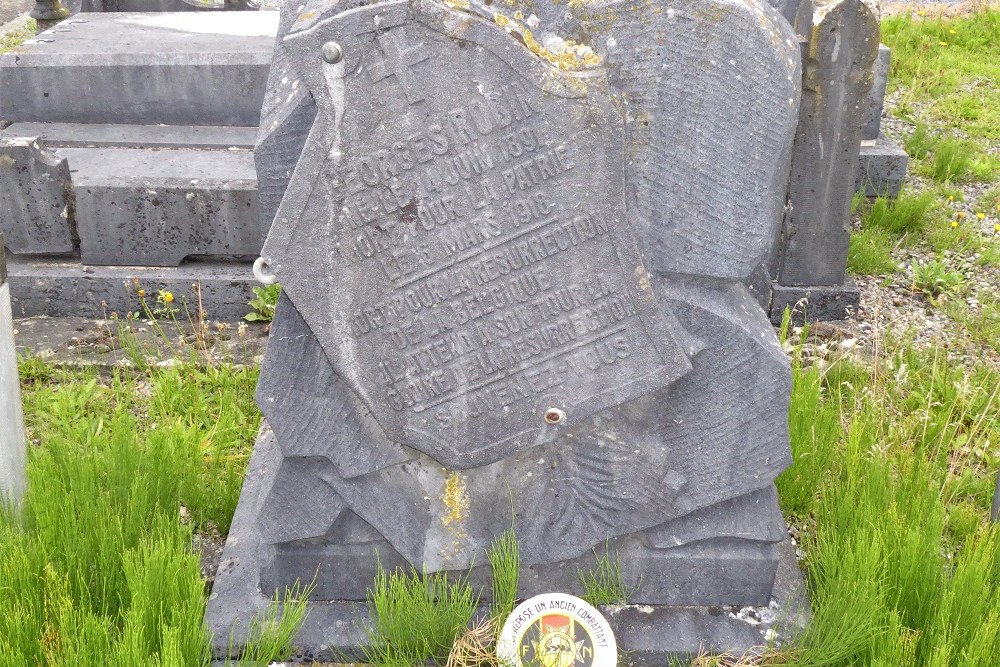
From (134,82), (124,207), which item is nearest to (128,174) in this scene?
(124,207)

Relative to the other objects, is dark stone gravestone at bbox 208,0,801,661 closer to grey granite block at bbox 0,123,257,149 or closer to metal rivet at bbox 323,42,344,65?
metal rivet at bbox 323,42,344,65

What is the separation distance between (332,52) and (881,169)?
416 cm

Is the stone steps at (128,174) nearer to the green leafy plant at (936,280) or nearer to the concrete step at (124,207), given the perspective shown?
the concrete step at (124,207)

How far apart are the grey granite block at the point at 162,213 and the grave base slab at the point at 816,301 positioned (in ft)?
7.77

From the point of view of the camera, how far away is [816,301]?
4703mm

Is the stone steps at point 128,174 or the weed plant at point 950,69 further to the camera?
the weed plant at point 950,69

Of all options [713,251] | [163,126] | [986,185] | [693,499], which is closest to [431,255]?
[713,251]

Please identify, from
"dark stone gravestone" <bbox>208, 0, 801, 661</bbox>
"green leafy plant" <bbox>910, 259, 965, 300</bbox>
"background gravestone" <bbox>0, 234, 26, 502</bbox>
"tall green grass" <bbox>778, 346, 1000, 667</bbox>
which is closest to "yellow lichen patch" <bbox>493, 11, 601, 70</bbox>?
"dark stone gravestone" <bbox>208, 0, 801, 661</bbox>

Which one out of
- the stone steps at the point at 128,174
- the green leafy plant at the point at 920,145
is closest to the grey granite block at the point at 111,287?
the stone steps at the point at 128,174

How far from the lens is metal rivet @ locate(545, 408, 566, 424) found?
2455 millimetres

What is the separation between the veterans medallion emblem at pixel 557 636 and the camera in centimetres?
233

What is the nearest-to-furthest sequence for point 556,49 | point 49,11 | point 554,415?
1. point 556,49
2. point 554,415
3. point 49,11

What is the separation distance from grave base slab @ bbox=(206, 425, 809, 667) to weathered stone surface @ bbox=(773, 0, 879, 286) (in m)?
2.12

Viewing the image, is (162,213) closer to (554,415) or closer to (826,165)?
(554,415)
